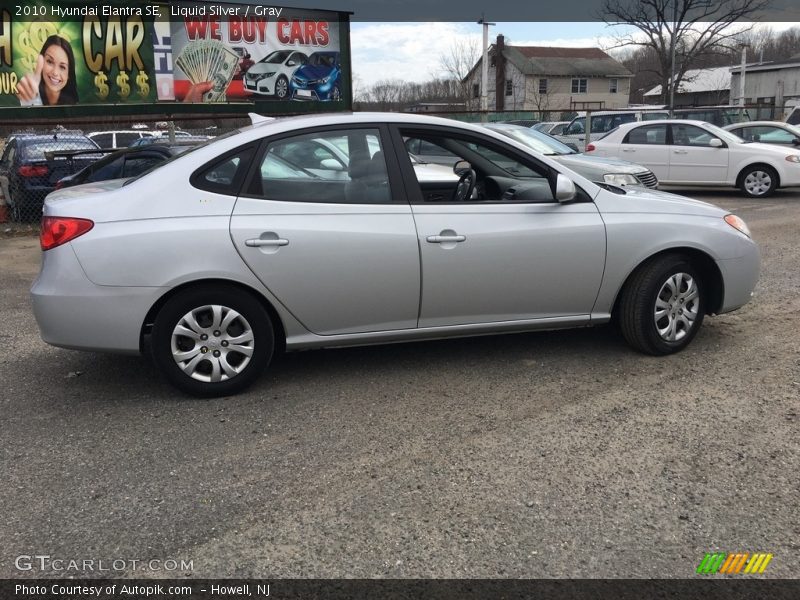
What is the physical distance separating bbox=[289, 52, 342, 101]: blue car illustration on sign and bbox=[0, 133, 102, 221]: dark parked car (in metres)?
3.90

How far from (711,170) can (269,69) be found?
29.3 feet

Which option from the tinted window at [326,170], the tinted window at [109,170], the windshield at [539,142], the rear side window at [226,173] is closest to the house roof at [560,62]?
the windshield at [539,142]

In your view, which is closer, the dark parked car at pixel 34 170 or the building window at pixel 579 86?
the dark parked car at pixel 34 170

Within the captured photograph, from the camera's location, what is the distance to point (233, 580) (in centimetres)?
259

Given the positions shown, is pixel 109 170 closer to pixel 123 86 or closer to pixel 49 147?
pixel 49 147

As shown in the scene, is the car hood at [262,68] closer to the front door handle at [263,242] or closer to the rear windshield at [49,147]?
the rear windshield at [49,147]

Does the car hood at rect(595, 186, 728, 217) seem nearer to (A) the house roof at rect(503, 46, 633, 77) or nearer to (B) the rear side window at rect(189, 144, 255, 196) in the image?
(B) the rear side window at rect(189, 144, 255, 196)

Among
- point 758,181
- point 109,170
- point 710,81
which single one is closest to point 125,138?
point 109,170

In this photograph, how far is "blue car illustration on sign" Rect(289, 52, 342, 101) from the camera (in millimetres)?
13453

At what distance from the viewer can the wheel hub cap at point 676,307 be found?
183 inches

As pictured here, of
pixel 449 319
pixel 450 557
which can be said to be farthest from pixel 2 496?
pixel 449 319

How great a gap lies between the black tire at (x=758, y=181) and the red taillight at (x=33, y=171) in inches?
505

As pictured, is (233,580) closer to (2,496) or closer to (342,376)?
(2,496)

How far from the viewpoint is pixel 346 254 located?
412 cm
